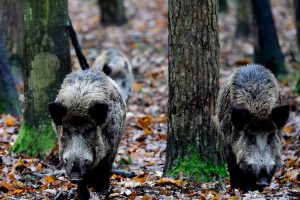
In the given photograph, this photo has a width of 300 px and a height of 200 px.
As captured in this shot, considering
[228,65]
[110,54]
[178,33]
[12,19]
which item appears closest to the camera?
[178,33]

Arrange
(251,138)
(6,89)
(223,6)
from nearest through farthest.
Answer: (251,138) < (6,89) < (223,6)

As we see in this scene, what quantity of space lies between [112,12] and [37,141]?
1519 centimetres

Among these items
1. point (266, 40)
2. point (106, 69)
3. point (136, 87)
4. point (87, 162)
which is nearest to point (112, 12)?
point (136, 87)

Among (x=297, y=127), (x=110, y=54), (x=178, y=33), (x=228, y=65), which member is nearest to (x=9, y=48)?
(x=110, y=54)

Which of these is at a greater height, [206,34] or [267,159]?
[206,34]

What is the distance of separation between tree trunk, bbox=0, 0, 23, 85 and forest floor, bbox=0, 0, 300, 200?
7.72ft

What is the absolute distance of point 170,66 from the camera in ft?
30.3

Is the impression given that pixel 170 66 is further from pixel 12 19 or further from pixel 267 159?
pixel 12 19

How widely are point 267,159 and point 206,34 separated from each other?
6.21 feet

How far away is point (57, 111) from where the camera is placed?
322 inches

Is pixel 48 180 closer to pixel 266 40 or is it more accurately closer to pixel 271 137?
pixel 271 137

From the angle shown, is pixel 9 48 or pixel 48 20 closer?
pixel 48 20

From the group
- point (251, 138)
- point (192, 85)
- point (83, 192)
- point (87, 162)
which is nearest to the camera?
point (87, 162)

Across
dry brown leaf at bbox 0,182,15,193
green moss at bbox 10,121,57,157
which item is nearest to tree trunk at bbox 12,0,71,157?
green moss at bbox 10,121,57,157
